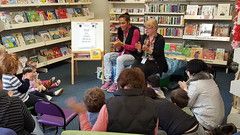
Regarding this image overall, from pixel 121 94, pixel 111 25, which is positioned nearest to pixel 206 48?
pixel 111 25

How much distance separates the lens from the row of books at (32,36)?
206 inches

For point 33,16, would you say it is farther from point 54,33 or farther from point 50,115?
point 50,115

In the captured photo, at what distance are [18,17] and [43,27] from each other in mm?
1124

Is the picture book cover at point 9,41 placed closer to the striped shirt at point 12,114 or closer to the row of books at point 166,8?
the row of books at point 166,8

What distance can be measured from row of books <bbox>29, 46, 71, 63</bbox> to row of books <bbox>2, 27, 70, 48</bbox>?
0.29 metres

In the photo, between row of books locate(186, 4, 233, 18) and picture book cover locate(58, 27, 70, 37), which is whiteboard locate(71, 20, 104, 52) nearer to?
picture book cover locate(58, 27, 70, 37)

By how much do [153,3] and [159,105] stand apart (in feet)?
16.0

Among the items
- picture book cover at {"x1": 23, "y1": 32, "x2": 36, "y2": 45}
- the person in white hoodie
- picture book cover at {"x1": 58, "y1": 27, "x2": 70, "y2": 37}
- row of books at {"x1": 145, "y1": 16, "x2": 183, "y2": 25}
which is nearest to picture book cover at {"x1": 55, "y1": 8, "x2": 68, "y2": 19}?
picture book cover at {"x1": 58, "y1": 27, "x2": 70, "y2": 37}

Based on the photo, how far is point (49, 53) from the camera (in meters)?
6.30

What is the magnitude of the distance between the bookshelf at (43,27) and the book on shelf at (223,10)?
326cm

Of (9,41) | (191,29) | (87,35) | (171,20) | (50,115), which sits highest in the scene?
(171,20)

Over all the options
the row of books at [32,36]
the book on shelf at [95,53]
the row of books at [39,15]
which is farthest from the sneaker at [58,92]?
the row of books at [39,15]

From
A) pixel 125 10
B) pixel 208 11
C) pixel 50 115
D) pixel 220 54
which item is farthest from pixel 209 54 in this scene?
pixel 50 115

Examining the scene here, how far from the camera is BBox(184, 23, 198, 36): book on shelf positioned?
6381mm
